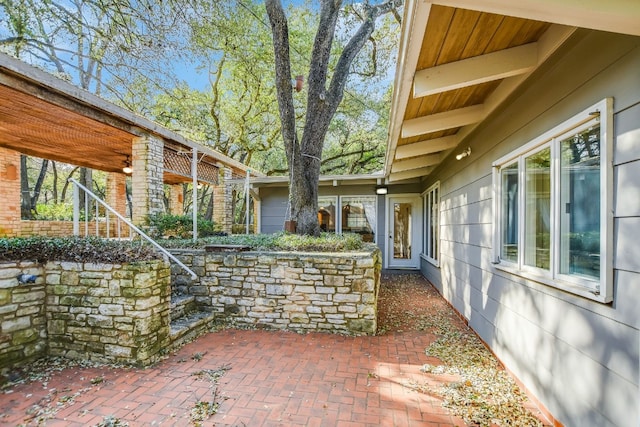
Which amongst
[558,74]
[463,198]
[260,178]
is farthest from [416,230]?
[558,74]

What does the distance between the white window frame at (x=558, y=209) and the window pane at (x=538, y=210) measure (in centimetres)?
5

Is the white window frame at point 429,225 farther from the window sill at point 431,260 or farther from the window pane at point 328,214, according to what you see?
the window pane at point 328,214

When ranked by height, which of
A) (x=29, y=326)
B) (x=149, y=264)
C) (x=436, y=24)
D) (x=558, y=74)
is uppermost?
(x=436, y=24)

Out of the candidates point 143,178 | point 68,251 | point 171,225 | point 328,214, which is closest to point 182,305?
point 68,251

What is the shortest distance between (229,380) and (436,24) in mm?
3086

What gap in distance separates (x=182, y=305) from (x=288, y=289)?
1339mm

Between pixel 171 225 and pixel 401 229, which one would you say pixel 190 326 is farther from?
pixel 401 229

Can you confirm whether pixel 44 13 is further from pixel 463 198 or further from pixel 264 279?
pixel 463 198

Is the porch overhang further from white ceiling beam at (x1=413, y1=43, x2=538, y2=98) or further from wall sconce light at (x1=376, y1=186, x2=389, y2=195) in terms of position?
wall sconce light at (x1=376, y1=186, x2=389, y2=195)

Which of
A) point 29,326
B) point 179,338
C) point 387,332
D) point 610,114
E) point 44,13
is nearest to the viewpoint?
point 610,114

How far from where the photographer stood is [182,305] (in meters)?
3.75

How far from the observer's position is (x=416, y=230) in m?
8.26

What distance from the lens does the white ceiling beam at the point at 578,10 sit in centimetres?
123

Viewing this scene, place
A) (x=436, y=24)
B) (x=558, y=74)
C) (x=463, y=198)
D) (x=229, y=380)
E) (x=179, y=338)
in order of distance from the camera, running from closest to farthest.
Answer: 1. (x=436, y=24)
2. (x=558, y=74)
3. (x=229, y=380)
4. (x=179, y=338)
5. (x=463, y=198)
